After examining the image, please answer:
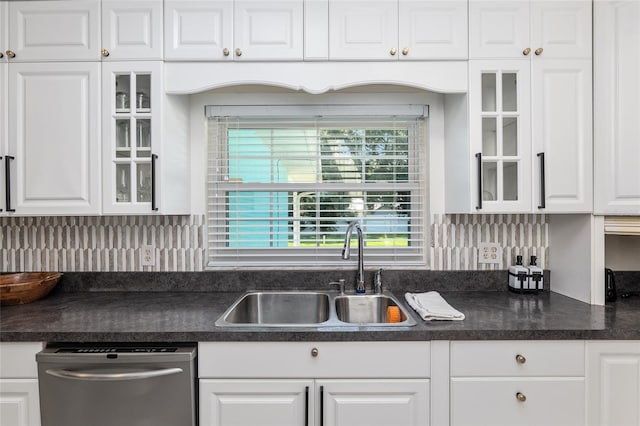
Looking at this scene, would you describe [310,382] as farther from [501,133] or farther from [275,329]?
[501,133]

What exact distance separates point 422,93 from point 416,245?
2.85 feet

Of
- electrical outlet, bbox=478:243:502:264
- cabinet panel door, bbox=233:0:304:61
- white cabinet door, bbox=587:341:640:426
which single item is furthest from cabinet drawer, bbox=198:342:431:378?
cabinet panel door, bbox=233:0:304:61

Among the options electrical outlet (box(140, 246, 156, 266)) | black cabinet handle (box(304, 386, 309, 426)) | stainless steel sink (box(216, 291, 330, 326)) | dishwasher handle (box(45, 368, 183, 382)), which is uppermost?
electrical outlet (box(140, 246, 156, 266))

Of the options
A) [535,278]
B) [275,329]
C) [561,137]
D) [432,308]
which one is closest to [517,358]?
[432,308]

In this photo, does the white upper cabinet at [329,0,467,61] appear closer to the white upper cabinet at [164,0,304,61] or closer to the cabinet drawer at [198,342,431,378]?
the white upper cabinet at [164,0,304,61]

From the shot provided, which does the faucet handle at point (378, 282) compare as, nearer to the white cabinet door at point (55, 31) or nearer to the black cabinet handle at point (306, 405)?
the black cabinet handle at point (306, 405)

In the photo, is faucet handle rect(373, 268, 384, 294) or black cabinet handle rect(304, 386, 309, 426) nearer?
black cabinet handle rect(304, 386, 309, 426)

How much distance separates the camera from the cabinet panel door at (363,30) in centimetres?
164

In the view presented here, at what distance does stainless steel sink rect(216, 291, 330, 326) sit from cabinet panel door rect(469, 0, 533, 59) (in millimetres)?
1459

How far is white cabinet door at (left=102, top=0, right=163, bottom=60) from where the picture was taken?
1.64 metres

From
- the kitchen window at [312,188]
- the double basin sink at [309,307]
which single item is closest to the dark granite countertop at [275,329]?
the double basin sink at [309,307]

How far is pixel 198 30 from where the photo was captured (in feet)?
5.41

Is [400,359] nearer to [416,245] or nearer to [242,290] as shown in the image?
[416,245]

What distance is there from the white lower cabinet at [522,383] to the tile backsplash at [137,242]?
680 mm
